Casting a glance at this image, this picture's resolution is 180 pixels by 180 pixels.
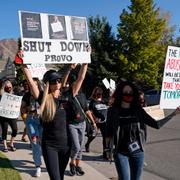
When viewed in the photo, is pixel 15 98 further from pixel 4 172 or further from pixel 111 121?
pixel 111 121

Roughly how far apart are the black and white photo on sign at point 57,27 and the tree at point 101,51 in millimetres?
31623

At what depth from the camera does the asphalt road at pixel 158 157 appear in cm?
776

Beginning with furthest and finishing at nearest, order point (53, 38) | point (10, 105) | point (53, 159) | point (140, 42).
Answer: point (140, 42) → point (10, 105) → point (53, 38) → point (53, 159)

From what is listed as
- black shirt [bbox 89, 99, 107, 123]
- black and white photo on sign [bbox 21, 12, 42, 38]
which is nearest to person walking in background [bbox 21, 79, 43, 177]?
black and white photo on sign [bbox 21, 12, 42, 38]

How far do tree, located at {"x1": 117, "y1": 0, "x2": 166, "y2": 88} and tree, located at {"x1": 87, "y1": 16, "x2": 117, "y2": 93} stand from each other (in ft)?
3.28

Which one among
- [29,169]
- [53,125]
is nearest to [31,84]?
[53,125]

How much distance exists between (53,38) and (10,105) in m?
3.97

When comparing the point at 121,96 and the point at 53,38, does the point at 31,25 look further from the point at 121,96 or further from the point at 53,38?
the point at 121,96

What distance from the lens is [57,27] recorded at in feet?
19.8

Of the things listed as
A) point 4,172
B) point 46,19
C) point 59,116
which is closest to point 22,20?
point 46,19

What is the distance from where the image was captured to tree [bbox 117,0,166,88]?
37688 millimetres

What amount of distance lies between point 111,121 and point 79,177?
2.60 m

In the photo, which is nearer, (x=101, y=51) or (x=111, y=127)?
(x=111, y=127)

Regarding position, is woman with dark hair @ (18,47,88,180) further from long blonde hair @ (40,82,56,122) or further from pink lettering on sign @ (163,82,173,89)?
pink lettering on sign @ (163,82,173,89)
